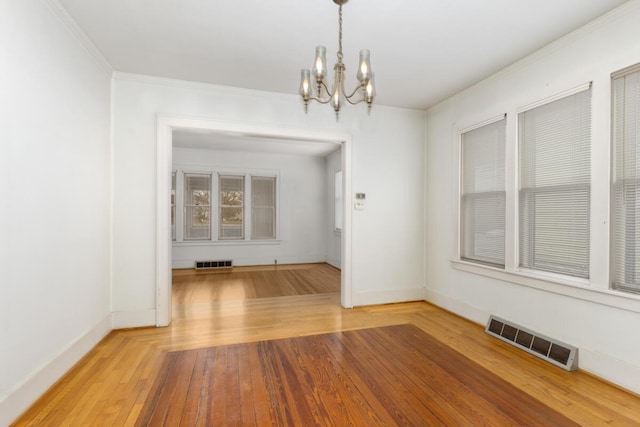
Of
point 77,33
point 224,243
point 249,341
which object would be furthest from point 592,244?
point 224,243

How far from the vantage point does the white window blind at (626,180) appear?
2078 mm

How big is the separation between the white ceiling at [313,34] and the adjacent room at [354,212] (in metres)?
0.02

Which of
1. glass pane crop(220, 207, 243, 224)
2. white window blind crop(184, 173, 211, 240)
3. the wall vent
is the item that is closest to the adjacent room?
the wall vent

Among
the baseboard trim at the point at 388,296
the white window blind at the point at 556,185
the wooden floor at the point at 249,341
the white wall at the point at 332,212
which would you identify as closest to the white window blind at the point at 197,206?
the wooden floor at the point at 249,341

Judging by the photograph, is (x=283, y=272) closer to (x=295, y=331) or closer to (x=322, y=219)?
(x=322, y=219)

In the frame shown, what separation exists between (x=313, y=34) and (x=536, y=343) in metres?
3.38

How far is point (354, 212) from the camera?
4.01 metres

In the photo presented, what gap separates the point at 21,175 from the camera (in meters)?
1.83

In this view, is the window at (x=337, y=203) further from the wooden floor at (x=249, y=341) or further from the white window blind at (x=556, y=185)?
the white window blind at (x=556, y=185)

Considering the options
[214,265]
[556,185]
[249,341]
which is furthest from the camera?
[214,265]

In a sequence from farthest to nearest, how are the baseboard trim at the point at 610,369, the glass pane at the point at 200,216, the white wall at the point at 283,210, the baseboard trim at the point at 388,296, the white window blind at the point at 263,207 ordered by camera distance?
the white window blind at the point at 263,207 < the glass pane at the point at 200,216 < the white wall at the point at 283,210 < the baseboard trim at the point at 388,296 < the baseboard trim at the point at 610,369

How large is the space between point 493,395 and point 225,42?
3525 millimetres

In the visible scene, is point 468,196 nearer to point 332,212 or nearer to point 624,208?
point 624,208

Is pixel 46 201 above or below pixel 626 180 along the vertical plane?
below
